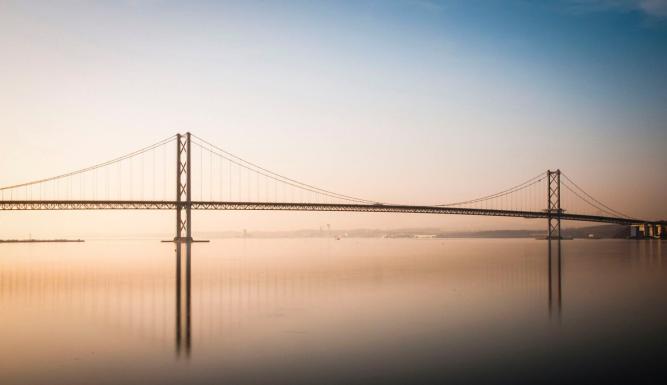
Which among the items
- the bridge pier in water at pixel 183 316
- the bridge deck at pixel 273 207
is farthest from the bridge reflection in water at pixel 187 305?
the bridge deck at pixel 273 207

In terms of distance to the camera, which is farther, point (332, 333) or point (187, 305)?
point (187, 305)

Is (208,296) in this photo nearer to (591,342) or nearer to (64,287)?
(64,287)

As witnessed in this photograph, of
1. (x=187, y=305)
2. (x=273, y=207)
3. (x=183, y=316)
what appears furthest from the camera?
(x=273, y=207)

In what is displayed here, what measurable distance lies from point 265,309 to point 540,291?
28.8 ft

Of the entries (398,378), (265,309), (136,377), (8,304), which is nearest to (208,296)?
(265,309)

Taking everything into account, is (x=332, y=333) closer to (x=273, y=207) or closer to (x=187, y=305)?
(x=187, y=305)

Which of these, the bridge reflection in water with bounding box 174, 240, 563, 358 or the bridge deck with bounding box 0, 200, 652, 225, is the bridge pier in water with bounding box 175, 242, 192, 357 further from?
the bridge deck with bounding box 0, 200, 652, 225

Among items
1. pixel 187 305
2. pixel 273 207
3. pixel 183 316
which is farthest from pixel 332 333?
pixel 273 207

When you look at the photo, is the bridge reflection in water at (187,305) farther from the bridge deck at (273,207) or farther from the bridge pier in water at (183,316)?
the bridge deck at (273,207)

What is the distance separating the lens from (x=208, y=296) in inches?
611

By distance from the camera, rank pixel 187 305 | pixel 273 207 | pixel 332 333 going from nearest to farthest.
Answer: pixel 332 333 < pixel 187 305 < pixel 273 207

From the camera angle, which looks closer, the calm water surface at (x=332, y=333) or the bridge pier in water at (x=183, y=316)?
the calm water surface at (x=332, y=333)

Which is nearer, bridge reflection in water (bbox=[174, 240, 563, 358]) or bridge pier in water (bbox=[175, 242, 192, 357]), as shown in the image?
bridge pier in water (bbox=[175, 242, 192, 357])

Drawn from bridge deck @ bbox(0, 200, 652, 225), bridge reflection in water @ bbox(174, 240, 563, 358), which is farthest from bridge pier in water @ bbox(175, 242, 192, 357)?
bridge deck @ bbox(0, 200, 652, 225)
